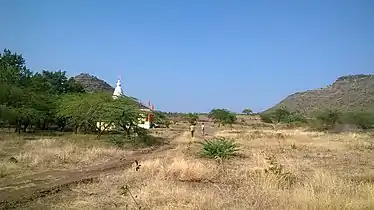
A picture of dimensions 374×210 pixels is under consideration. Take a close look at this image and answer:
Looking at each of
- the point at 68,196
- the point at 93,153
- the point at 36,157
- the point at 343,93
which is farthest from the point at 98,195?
the point at 343,93

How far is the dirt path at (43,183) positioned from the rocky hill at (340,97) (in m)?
84.1

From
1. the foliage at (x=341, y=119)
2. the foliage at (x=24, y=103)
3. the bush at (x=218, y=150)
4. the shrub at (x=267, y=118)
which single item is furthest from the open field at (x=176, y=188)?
the shrub at (x=267, y=118)

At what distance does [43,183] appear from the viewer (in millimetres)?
15078

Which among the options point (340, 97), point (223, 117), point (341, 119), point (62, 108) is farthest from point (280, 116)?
point (62, 108)

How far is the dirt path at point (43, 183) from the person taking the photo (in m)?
12.0

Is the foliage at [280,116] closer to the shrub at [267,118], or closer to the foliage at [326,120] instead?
the shrub at [267,118]

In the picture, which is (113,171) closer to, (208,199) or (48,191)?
(48,191)

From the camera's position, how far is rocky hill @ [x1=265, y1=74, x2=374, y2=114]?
101m

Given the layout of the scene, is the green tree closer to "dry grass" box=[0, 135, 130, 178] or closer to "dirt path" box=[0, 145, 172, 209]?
"dry grass" box=[0, 135, 130, 178]

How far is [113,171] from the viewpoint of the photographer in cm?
1852

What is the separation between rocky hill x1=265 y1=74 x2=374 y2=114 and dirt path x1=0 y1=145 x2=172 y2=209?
8410cm

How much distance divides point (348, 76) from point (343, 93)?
86.3 feet

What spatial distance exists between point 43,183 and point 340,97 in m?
110

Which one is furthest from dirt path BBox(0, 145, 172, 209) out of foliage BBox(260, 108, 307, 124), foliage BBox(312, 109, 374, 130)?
foliage BBox(260, 108, 307, 124)
